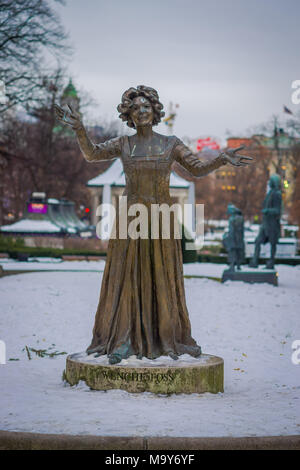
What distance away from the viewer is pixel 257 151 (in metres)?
63.7

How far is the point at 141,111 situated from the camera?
24.5 ft

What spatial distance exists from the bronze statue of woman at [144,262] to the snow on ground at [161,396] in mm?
639

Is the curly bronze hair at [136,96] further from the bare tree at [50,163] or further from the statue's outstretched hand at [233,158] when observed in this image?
the bare tree at [50,163]

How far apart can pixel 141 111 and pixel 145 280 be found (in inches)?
68.1

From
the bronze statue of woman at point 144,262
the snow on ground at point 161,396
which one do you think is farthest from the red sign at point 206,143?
the bronze statue of woman at point 144,262

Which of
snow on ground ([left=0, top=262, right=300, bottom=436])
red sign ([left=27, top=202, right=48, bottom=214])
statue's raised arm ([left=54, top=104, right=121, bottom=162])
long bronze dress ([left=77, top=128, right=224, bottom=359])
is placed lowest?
snow on ground ([left=0, top=262, right=300, bottom=436])

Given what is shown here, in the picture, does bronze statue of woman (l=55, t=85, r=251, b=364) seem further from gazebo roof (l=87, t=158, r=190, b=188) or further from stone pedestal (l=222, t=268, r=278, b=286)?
gazebo roof (l=87, t=158, r=190, b=188)

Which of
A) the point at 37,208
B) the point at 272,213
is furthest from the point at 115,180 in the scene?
the point at 272,213

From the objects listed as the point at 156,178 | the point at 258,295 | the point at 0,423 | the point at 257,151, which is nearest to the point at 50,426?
the point at 0,423

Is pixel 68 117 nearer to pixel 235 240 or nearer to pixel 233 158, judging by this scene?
pixel 233 158

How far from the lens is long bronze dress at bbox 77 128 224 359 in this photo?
7172mm

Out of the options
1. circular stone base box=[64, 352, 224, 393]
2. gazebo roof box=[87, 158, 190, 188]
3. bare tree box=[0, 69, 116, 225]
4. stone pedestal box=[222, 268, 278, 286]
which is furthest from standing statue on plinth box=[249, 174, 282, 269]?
bare tree box=[0, 69, 116, 225]
